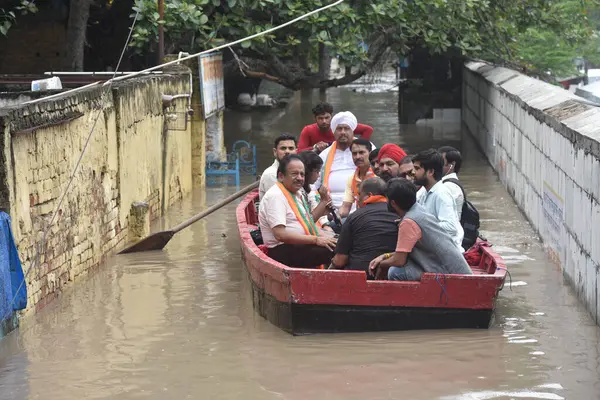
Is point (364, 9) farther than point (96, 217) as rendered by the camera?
Yes

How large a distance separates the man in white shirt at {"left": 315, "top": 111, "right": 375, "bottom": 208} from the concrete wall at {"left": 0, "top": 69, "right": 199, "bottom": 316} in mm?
2560

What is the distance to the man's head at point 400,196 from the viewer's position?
8.09 metres

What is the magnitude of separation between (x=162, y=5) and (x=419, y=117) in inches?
528

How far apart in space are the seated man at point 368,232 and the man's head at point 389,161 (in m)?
1.21

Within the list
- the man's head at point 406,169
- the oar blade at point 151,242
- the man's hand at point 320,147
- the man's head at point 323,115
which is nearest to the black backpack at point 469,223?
the man's head at point 406,169

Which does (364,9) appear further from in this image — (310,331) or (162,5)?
(310,331)

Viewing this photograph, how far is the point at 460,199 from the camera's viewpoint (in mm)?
9039

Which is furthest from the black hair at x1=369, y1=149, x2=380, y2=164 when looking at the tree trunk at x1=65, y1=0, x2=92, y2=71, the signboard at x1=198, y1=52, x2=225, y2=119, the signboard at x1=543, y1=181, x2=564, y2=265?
the tree trunk at x1=65, y1=0, x2=92, y2=71

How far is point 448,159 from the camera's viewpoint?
9.41 metres

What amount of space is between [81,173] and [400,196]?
4182 millimetres

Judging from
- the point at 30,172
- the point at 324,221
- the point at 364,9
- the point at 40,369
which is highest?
the point at 364,9

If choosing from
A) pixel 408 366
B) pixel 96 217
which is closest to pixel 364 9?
pixel 96 217

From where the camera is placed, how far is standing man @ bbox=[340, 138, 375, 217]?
401 inches

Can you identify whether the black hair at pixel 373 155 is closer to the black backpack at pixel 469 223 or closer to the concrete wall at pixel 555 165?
the black backpack at pixel 469 223
